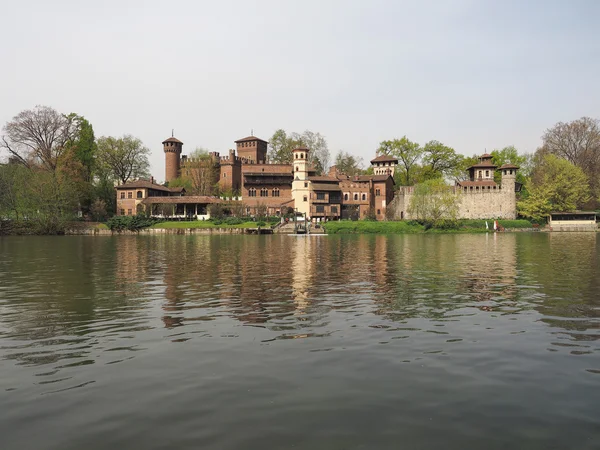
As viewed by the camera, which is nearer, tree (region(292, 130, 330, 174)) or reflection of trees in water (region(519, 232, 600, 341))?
reflection of trees in water (region(519, 232, 600, 341))

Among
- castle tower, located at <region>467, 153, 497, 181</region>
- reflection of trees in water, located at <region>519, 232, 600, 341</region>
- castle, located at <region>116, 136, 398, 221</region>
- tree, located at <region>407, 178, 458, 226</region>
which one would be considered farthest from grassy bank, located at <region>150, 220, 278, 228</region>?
reflection of trees in water, located at <region>519, 232, 600, 341</region>

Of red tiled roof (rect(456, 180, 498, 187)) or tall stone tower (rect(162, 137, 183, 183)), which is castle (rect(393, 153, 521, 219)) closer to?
red tiled roof (rect(456, 180, 498, 187))

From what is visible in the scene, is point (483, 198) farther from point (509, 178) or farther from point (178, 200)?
point (178, 200)

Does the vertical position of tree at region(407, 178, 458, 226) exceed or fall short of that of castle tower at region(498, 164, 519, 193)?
it falls short

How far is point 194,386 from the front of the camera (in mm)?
6715

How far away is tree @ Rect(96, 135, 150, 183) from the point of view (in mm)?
89250

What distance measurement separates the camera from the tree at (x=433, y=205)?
238ft

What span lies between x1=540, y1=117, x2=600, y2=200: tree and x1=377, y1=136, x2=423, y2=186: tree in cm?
2452

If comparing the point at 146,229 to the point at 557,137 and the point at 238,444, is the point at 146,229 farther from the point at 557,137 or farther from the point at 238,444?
the point at 557,137

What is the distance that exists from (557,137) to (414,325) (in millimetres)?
Result: 91841

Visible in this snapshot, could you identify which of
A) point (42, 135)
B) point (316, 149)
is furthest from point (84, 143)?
point (316, 149)

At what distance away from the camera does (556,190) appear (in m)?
75.8

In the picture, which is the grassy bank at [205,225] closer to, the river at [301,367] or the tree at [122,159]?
the tree at [122,159]

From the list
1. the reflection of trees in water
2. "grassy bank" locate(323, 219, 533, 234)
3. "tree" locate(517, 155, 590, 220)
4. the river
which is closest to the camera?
the river
